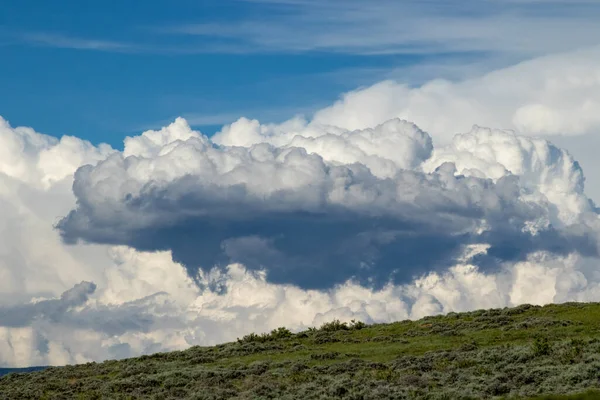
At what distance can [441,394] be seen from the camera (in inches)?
1596

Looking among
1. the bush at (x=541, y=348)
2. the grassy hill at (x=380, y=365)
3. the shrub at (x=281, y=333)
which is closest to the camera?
the grassy hill at (x=380, y=365)

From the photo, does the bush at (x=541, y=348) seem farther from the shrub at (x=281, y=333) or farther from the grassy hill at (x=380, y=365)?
the shrub at (x=281, y=333)

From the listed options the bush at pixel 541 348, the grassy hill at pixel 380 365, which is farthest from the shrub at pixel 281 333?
the bush at pixel 541 348

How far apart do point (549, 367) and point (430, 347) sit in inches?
501

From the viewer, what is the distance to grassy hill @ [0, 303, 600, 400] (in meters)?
42.5

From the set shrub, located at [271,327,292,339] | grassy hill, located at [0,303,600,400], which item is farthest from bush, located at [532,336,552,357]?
shrub, located at [271,327,292,339]

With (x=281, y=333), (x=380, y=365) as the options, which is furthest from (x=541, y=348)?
(x=281, y=333)

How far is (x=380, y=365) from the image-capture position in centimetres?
5053

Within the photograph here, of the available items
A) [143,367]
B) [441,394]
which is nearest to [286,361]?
[143,367]

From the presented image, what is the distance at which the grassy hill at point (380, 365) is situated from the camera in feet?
139

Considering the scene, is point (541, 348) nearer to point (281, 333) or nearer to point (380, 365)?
point (380, 365)

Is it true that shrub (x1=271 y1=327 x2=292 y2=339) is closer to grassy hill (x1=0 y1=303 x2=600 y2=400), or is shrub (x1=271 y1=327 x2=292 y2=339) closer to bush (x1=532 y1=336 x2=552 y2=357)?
grassy hill (x1=0 y1=303 x2=600 y2=400)

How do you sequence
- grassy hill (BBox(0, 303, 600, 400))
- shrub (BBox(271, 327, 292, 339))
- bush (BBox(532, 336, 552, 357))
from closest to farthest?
grassy hill (BBox(0, 303, 600, 400))
bush (BBox(532, 336, 552, 357))
shrub (BBox(271, 327, 292, 339))

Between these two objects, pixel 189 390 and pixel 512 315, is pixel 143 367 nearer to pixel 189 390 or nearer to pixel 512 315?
pixel 189 390
